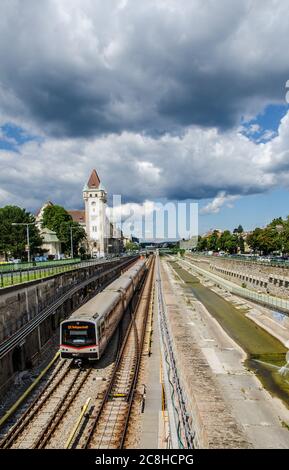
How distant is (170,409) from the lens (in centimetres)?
1384

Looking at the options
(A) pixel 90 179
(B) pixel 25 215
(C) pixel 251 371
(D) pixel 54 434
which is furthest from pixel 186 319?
(A) pixel 90 179

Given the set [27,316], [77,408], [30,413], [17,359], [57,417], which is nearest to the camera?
[57,417]

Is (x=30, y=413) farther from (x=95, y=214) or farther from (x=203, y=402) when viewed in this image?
(x=95, y=214)

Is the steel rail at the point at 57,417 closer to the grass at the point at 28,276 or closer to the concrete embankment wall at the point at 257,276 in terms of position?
the grass at the point at 28,276

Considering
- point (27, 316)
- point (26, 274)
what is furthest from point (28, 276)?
point (27, 316)

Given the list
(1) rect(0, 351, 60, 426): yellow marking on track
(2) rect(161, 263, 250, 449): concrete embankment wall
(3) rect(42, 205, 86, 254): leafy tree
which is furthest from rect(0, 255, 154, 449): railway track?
(3) rect(42, 205, 86, 254): leafy tree

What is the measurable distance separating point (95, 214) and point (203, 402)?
144 meters

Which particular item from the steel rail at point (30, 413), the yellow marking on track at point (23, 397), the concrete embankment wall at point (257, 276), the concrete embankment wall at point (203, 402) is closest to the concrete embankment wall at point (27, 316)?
the yellow marking on track at point (23, 397)

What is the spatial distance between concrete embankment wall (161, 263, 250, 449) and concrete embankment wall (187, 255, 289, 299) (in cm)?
2735

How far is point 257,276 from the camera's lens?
6259 cm

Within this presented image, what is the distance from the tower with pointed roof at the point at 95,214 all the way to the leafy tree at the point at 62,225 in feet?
156

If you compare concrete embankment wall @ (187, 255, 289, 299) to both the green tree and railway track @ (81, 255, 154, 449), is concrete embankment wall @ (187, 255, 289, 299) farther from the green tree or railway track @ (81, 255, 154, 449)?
the green tree

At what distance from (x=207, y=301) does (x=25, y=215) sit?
45199 mm

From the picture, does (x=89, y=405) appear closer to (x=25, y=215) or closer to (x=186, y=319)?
(x=186, y=319)
